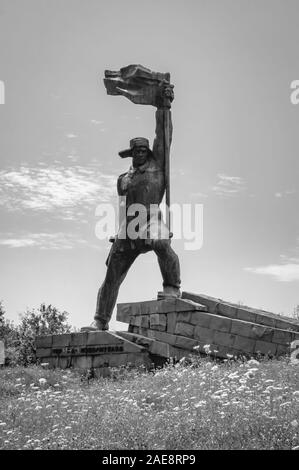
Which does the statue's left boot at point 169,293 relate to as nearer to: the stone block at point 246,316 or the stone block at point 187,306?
the stone block at point 187,306

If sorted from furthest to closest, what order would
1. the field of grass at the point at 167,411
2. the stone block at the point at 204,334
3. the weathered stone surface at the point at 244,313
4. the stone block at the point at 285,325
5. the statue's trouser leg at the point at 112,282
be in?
the statue's trouser leg at the point at 112,282
the weathered stone surface at the point at 244,313
the stone block at the point at 285,325
the stone block at the point at 204,334
the field of grass at the point at 167,411

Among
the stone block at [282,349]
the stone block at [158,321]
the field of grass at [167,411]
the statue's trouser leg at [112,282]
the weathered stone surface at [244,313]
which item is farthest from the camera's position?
the statue's trouser leg at [112,282]

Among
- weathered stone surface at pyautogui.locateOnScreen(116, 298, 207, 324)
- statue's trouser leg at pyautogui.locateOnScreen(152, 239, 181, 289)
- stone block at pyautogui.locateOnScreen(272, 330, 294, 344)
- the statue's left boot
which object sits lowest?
stone block at pyautogui.locateOnScreen(272, 330, 294, 344)

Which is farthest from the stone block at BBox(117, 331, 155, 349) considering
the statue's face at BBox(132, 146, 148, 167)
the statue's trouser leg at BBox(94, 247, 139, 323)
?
the statue's face at BBox(132, 146, 148, 167)

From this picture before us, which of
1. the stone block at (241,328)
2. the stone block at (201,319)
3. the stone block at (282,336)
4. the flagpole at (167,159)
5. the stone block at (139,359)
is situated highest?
the flagpole at (167,159)

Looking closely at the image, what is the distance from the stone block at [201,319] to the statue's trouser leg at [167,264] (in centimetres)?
98

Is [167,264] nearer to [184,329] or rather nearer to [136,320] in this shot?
[136,320]

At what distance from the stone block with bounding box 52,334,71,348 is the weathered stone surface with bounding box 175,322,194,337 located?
232 cm

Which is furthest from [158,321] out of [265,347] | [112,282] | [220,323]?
[265,347]

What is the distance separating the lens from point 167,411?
25.6 ft

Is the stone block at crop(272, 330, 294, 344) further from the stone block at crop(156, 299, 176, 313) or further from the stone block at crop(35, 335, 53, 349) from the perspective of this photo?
the stone block at crop(35, 335, 53, 349)

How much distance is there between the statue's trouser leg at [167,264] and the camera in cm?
1295

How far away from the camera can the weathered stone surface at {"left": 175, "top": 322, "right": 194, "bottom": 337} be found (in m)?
12.2

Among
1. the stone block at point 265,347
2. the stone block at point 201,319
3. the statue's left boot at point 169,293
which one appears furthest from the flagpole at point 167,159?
the stone block at point 265,347
